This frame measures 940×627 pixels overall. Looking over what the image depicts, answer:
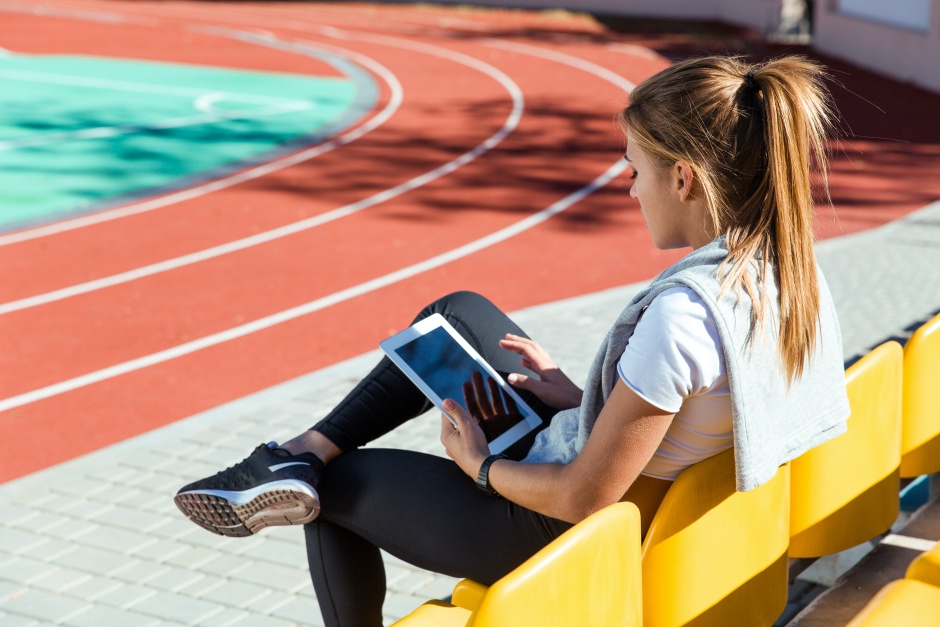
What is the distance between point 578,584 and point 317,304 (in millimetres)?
5443

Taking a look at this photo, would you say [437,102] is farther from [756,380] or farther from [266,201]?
[756,380]

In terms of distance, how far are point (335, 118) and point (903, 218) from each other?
776 cm

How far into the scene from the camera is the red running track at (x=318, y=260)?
5.79m

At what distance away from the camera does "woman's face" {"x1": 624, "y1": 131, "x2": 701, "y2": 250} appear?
2.25 metres

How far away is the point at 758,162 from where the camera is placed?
214cm

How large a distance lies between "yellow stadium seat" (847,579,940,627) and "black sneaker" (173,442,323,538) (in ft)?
4.28

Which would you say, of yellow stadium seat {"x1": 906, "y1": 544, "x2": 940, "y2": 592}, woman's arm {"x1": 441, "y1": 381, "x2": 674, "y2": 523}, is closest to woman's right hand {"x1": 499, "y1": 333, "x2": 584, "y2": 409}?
woman's arm {"x1": 441, "y1": 381, "x2": 674, "y2": 523}

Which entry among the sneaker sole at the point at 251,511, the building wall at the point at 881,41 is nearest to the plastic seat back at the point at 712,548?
the sneaker sole at the point at 251,511

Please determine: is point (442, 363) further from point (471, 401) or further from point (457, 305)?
point (457, 305)

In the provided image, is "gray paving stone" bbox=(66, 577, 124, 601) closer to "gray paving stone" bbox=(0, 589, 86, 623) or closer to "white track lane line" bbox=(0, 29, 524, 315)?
"gray paving stone" bbox=(0, 589, 86, 623)

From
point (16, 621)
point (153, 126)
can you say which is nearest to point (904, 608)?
point (16, 621)

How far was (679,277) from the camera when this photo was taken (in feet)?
6.82

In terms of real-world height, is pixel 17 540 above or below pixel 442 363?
below

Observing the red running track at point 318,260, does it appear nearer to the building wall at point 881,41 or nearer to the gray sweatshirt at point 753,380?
the gray sweatshirt at point 753,380
